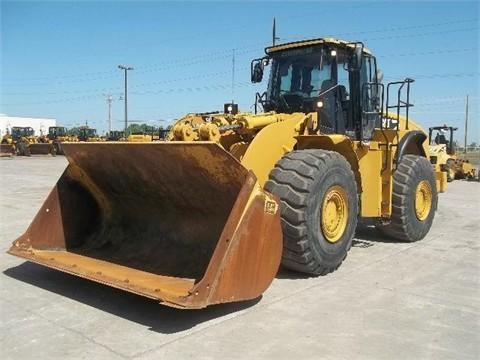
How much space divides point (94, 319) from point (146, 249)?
1445mm

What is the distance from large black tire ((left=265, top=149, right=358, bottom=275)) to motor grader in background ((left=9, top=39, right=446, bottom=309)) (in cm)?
1

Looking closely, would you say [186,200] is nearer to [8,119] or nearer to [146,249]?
[146,249]

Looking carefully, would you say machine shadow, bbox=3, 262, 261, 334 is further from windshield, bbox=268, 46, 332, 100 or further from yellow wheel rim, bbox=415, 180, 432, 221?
yellow wheel rim, bbox=415, 180, 432, 221

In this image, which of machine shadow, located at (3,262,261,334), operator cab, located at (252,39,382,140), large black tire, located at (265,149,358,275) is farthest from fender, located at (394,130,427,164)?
machine shadow, located at (3,262,261,334)

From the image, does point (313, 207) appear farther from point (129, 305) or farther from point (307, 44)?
point (307, 44)

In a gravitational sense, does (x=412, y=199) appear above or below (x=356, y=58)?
below

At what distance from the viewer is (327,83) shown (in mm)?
6695

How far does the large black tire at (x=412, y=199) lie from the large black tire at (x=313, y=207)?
1813 millimetres

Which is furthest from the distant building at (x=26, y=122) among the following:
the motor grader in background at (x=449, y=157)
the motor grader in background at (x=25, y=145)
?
→ the motor grader in background at (x=449, y=157)

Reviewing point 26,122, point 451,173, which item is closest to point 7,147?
point 451,173

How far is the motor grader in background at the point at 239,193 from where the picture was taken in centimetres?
441

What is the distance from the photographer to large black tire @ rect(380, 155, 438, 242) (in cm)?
748

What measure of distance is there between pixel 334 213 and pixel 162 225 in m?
1.91

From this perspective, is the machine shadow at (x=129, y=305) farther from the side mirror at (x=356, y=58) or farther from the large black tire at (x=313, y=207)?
the side mirror at (x=356, y=58)
